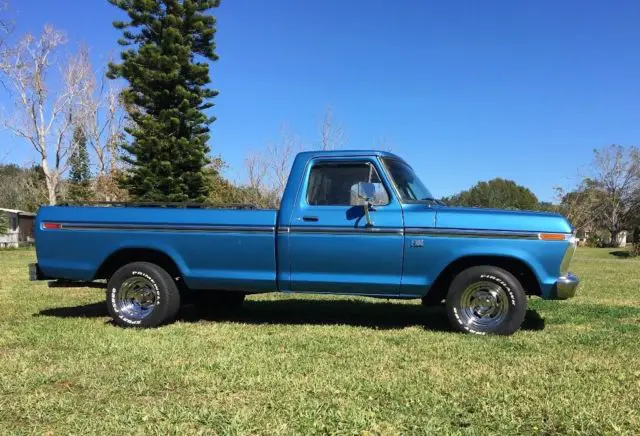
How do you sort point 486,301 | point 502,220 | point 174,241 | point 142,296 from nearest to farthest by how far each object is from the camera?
point 502,220, point 486,301, point 174,241, point 142,296

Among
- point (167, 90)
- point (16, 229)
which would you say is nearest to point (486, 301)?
point (167, 90)

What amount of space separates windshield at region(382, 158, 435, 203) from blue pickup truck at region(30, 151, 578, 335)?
2 centimetres

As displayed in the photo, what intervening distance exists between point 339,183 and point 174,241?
2.05 meters

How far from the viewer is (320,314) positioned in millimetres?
8094

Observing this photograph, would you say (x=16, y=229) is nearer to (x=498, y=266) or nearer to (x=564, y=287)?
(x=498, y=266)

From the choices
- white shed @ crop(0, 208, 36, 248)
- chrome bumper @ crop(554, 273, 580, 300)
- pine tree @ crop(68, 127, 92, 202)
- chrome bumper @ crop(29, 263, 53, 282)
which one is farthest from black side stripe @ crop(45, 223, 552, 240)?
pine tree @ crop(68, 127, 92, 202)

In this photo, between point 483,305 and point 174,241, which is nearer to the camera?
point 483,305

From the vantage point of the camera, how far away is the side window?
21.8 feet

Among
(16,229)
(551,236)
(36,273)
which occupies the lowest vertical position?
(16,229)

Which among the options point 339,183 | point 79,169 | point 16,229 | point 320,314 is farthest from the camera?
point 79,169

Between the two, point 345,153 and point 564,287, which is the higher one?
point 345,153

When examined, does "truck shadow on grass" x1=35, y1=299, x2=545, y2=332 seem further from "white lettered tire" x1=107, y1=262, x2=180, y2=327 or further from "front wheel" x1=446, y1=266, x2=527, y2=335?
"white lettered tire" x1=107, y1=262, x2=180, y2=327

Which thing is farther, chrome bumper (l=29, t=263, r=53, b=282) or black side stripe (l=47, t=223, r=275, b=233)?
chrome bumper (l=29, t=263, r=53, b=282)

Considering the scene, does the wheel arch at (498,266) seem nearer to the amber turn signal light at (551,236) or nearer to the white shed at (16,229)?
the amber turn signal light at (551,236)
